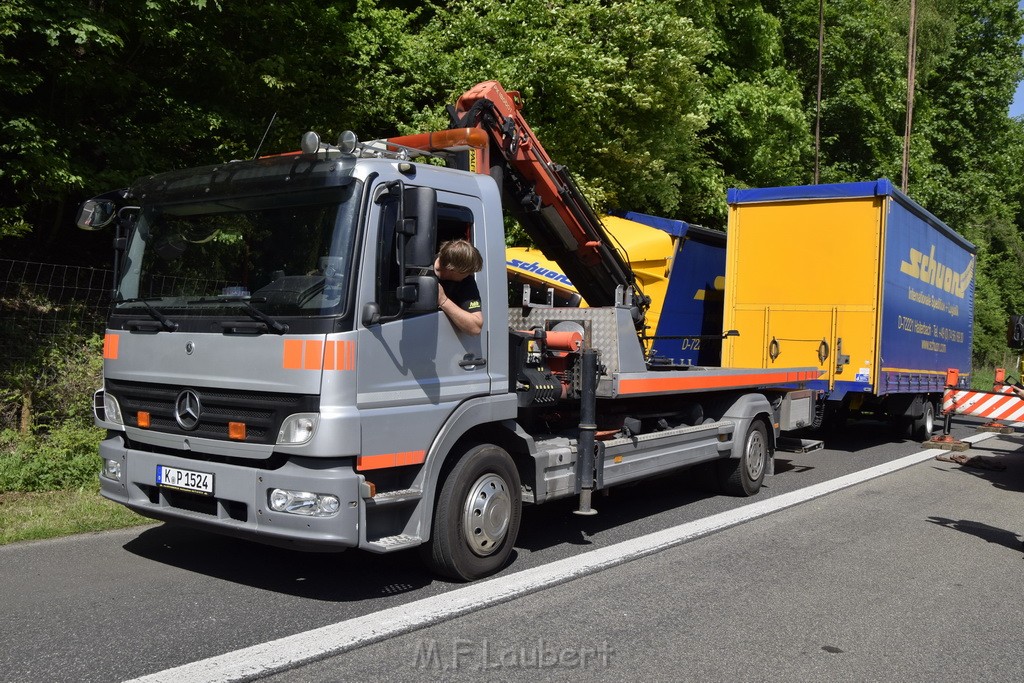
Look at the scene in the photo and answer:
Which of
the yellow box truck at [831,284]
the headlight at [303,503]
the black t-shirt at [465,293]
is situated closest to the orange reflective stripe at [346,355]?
the headlight at [303,503]

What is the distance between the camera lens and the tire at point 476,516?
532 centimetres

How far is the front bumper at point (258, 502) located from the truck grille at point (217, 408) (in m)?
0.18

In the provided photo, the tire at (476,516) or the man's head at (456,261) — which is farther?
the man's head at (456,261)

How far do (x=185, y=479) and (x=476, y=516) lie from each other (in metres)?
1.69

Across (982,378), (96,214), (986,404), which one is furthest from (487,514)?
(982,378)

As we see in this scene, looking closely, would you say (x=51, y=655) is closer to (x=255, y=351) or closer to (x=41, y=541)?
(x=255, y=351)

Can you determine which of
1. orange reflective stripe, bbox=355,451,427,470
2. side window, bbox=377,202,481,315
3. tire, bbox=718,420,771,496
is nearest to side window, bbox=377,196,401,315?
side window, bbox=377,202,481,315

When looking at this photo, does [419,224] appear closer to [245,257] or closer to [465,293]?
[465,293]

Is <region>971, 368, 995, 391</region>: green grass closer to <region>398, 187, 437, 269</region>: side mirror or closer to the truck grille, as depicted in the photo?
<region>398, 187, 437, 269</region>: side mirror

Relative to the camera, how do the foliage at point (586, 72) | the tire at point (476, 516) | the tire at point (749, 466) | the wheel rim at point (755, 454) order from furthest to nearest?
the foliage at point (586, 72) < the wheel rim at point (755, 454) < the tire at point (749, 466) < the tire at point (476, 516)

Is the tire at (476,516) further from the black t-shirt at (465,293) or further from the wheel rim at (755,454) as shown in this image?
the wheel rim at (755,454)

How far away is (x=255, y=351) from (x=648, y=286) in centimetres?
853

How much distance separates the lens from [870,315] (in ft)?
37.0

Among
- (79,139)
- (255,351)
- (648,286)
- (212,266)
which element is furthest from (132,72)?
(648,286)
